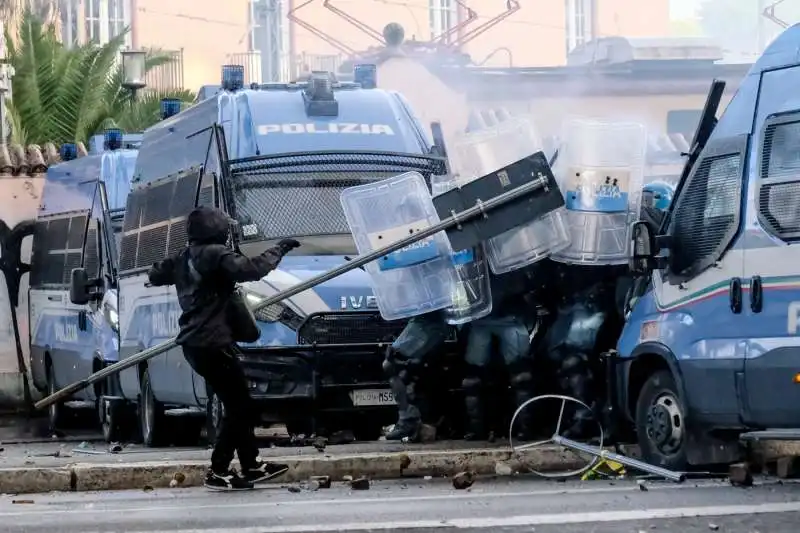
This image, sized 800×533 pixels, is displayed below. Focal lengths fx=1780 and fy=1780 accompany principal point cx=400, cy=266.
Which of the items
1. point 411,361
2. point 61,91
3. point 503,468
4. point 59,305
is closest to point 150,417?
point 59,305

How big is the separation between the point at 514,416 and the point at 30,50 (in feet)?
74.0

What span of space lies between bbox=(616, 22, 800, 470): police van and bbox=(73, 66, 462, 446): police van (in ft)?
8.65

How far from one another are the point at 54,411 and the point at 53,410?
34 millimetres

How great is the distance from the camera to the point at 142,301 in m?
15.0

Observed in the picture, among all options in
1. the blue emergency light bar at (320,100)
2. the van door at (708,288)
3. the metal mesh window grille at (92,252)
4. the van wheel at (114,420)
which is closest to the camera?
the van door at (708,288)

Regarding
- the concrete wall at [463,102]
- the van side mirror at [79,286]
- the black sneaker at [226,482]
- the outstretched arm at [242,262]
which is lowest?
the black sneaker at [226,482]

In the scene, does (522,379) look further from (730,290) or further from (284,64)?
(284,64)

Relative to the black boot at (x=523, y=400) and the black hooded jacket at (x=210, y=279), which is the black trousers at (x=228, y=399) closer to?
the black hooded jacket at (x=210, y=279)

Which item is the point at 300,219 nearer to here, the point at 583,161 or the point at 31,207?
the point at 583,161

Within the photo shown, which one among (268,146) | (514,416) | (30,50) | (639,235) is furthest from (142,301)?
(30,50)

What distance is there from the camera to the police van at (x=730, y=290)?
916cm

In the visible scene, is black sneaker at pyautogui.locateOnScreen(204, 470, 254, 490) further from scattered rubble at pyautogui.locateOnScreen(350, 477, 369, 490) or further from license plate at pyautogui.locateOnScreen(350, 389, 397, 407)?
license plate at pyautogui.locateOnScreen(350, 389, 397, 407)

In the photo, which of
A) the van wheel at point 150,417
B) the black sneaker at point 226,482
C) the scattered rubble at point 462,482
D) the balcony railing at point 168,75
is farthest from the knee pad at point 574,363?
the balcony railing at point 168,75

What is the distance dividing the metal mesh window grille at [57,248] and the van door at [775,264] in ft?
32.8
